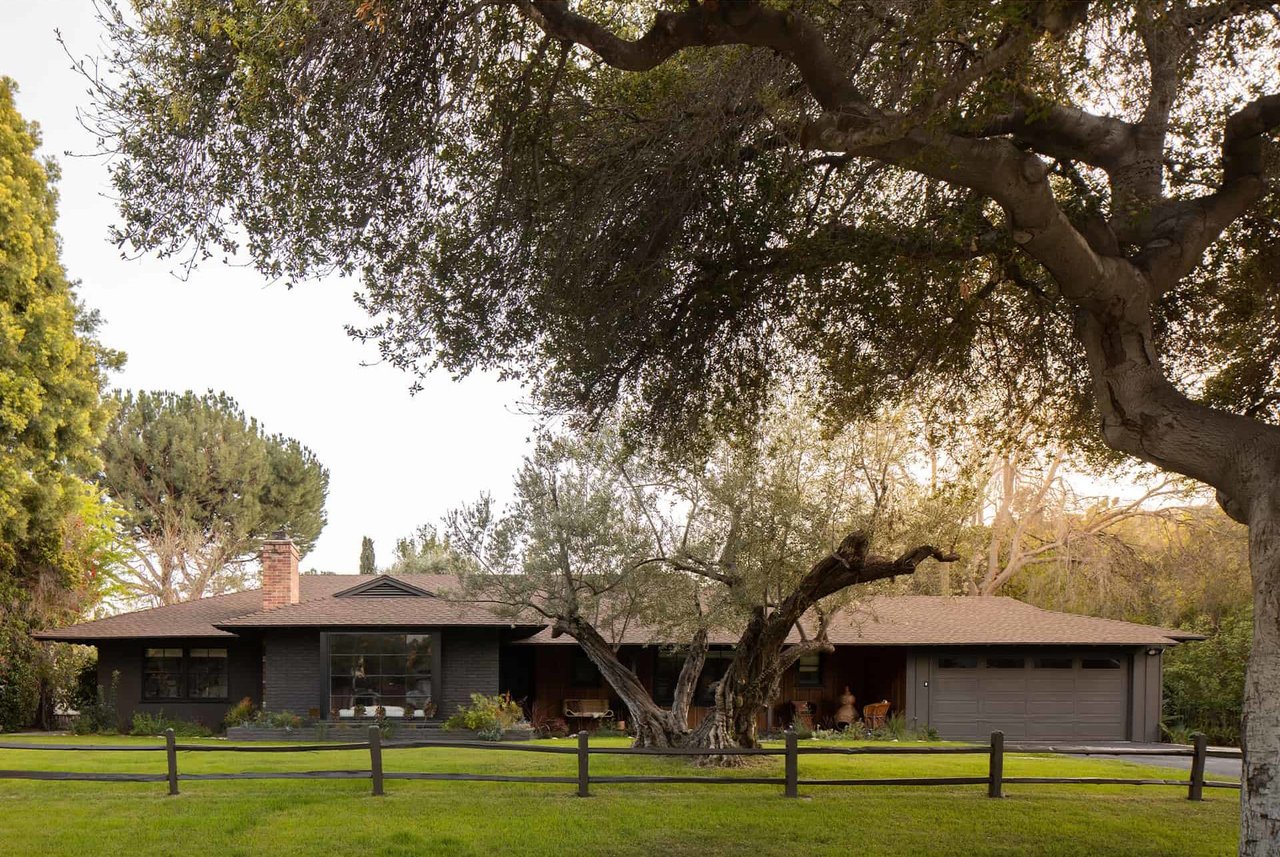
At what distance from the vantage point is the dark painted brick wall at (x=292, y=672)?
25656 millimetres

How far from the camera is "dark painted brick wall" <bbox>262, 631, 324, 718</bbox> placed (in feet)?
84.2

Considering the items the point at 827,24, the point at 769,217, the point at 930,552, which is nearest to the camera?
the point at 827,24

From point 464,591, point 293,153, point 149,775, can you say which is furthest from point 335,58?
point 464,591

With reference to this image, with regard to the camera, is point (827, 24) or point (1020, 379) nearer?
point (827, 24)

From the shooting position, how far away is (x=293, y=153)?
30.7ft

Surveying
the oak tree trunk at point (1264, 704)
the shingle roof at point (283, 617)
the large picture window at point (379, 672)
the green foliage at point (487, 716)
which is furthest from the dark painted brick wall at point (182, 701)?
the oak tree trunk at point (1264, 704)

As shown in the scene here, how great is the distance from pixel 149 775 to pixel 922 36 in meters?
13.5

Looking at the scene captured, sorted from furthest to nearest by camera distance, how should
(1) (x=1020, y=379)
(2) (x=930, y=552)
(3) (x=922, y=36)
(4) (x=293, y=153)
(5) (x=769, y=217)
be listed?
(2) (x=930, y=552)
(1) (x=1020, y=379)
(5) (x=769, y=217)
(4) (x=293, y=153)
(3) (x=922, y=36)

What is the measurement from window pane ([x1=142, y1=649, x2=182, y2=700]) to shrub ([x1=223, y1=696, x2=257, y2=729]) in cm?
225

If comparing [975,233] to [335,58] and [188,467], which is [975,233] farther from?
[188,467]

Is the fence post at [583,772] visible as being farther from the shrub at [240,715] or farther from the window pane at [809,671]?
the window pane at [809,671]

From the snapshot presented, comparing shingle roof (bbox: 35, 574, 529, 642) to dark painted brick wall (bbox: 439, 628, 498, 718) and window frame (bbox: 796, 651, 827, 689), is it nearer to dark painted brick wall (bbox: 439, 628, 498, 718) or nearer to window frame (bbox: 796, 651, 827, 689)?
dark painted brick wall (bbox: 439, 628, 498, 718)

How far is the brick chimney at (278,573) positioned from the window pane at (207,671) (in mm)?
1612

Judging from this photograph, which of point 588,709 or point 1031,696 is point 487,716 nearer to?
point 588,709
